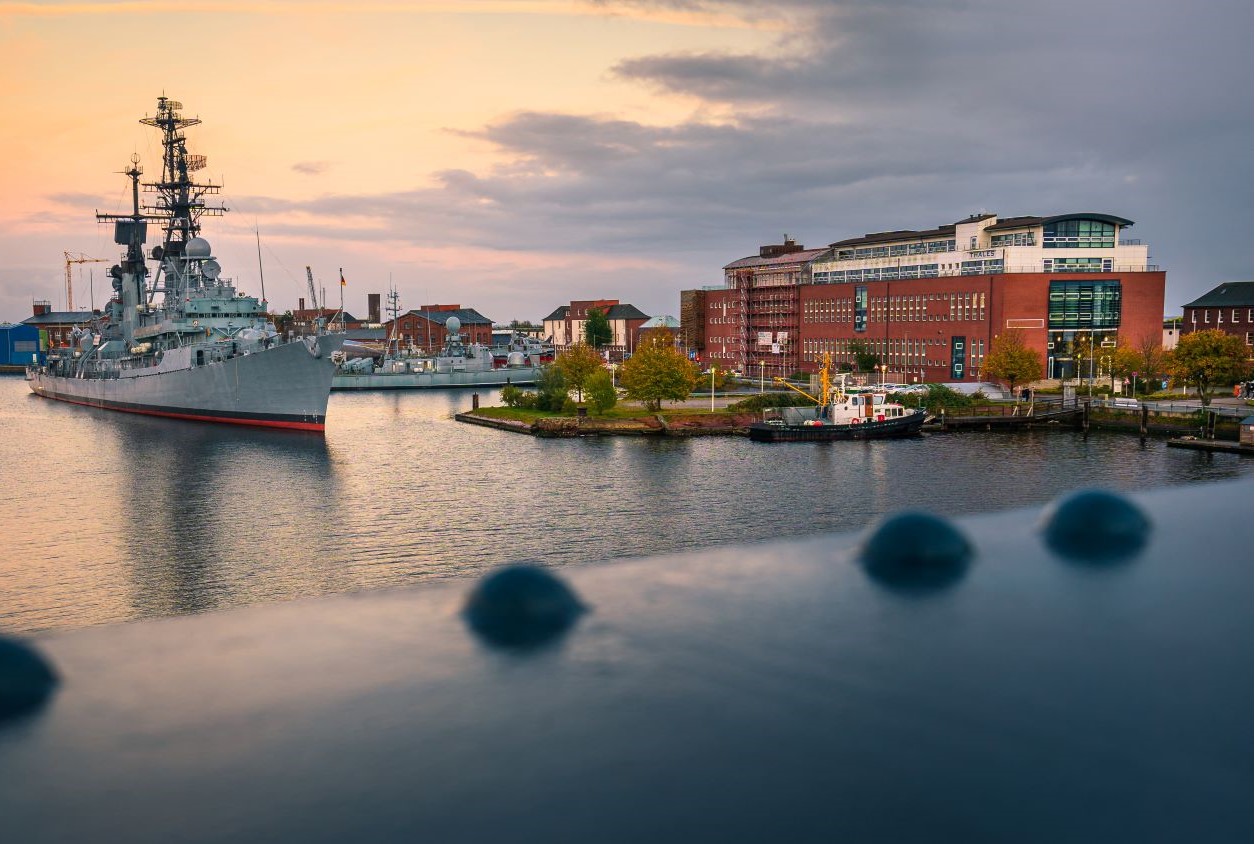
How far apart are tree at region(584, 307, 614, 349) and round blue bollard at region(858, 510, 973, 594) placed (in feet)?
541

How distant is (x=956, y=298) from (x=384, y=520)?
68694 mm

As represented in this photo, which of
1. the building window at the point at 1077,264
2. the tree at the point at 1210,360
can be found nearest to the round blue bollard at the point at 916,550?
the tree at the point at 1210,360

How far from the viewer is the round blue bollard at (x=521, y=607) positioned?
1407cm

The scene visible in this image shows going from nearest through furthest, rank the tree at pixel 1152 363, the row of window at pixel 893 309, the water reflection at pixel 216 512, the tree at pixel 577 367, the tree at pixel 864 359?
the water reflection at pixel 216 512
the tree at pixel 577 367
the tree at pixel 1152 363
the row of window at pixel 893 309
the tree at pixel 864 359

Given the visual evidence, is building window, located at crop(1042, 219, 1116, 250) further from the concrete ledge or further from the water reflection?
the concrete ledge

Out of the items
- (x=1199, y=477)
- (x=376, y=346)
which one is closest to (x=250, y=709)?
(x=1199, y=477)

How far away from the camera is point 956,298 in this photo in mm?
91438

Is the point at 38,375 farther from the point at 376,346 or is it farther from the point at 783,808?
the point at 783,808

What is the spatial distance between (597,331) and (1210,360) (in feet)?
405

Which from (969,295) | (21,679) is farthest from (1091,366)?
(21,679)

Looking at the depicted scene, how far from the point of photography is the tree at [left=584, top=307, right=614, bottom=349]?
7219 inches

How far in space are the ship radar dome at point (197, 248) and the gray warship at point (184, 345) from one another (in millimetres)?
99

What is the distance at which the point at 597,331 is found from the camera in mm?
183500

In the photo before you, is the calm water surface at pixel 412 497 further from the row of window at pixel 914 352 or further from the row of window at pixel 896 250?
the row of window at pixel 896 250
